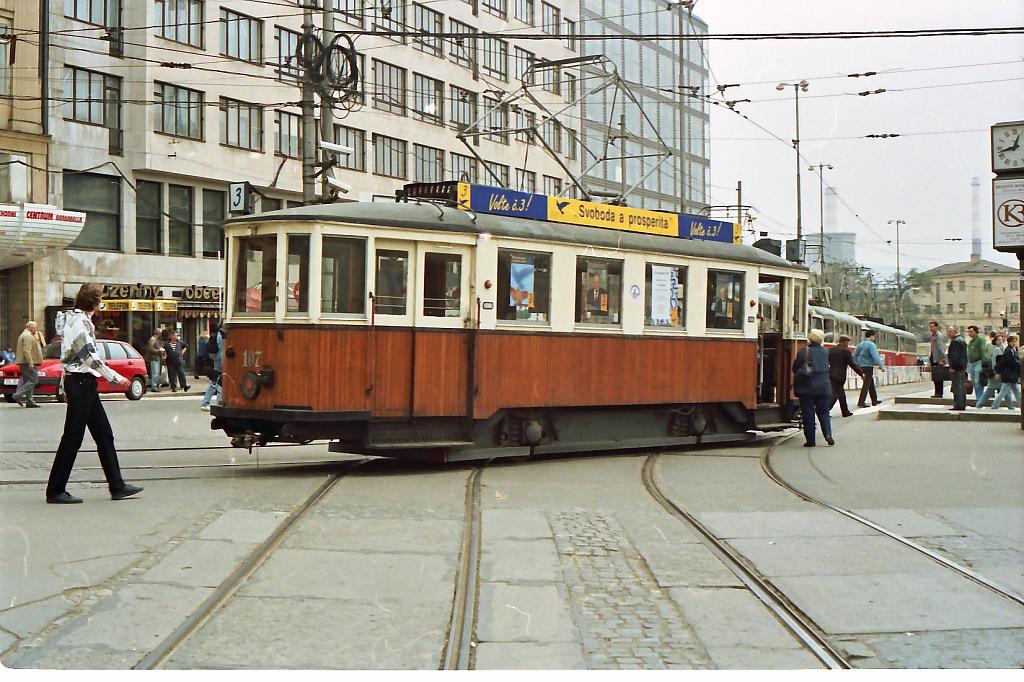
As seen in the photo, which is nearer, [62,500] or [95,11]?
[62,500]

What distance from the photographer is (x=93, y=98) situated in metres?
35.6

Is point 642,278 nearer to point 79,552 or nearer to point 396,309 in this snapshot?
point 396,309

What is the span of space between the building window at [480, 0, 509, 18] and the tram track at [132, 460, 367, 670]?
42.1 meters

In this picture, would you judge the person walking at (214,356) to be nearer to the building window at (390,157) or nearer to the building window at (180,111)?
the building window at (180,111)

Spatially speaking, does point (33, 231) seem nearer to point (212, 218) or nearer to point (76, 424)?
point (212, 218)

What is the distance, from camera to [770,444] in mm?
16703

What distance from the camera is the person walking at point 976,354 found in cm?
2230

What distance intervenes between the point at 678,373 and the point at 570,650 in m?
10.0

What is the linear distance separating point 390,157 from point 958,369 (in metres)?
28.3

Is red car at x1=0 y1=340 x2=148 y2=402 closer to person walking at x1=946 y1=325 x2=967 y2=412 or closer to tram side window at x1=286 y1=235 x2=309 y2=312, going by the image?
tram side window at x1=286 y1=235 x2=309 y2=312

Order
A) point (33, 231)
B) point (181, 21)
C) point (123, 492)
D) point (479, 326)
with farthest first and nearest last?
point (181, 21) < point (33, 231) < point (479, 326) < point (123, 492)

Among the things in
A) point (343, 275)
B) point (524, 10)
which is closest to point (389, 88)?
A: point (524, 10)

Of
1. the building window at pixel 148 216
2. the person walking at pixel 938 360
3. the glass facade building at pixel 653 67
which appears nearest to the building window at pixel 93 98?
the building window at pixel 148 216

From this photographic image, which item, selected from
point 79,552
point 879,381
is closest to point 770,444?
point 79,552
